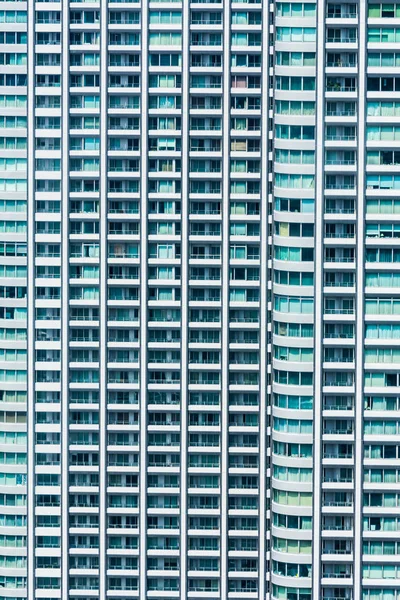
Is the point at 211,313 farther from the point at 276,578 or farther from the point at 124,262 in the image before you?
the point at 276,578

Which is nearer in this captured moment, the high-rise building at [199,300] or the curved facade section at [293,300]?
the curved facade section at [293,300]

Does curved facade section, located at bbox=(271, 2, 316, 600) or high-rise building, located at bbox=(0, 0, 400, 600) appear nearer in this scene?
curved facade section, located at bbox=(271, 2, 316, 600)

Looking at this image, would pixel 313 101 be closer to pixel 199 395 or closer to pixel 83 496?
pixel 199 395

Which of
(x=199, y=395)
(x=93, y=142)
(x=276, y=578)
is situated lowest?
(x=276, y=578)

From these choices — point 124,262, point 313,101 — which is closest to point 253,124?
point 313,101

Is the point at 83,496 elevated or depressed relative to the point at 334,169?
depressed

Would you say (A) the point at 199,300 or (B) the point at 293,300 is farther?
(A) the point at 199,300
